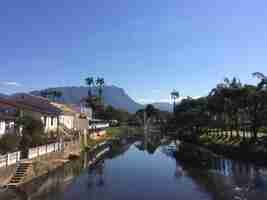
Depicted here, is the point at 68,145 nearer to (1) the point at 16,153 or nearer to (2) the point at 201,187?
(1) the point at 16,153

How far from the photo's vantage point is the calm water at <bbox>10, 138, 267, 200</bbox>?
28.2 m

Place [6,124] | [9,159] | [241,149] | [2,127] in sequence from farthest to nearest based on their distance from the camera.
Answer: [241,149], [6,124], [2,127], [9,159]

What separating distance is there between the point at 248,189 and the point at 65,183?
17602 mm

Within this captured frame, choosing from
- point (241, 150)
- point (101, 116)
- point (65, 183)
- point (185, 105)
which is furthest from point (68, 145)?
point (101, 116)

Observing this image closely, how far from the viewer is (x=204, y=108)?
3374 inches

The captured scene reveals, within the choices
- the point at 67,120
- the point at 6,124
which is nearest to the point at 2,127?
the point at 6,124

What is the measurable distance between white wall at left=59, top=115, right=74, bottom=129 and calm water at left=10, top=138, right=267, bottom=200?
66.6 ft

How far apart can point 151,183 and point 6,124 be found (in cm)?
1941

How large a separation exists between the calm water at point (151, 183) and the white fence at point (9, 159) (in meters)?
2.67

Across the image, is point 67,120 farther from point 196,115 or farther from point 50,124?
point 196,115

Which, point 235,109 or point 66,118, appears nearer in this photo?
point 235,109

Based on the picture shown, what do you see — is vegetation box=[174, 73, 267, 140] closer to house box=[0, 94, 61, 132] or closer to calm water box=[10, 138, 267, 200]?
calm water box=[10, 138, 267, 200]

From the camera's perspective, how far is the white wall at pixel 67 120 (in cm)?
6599

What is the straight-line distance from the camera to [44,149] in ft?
121
